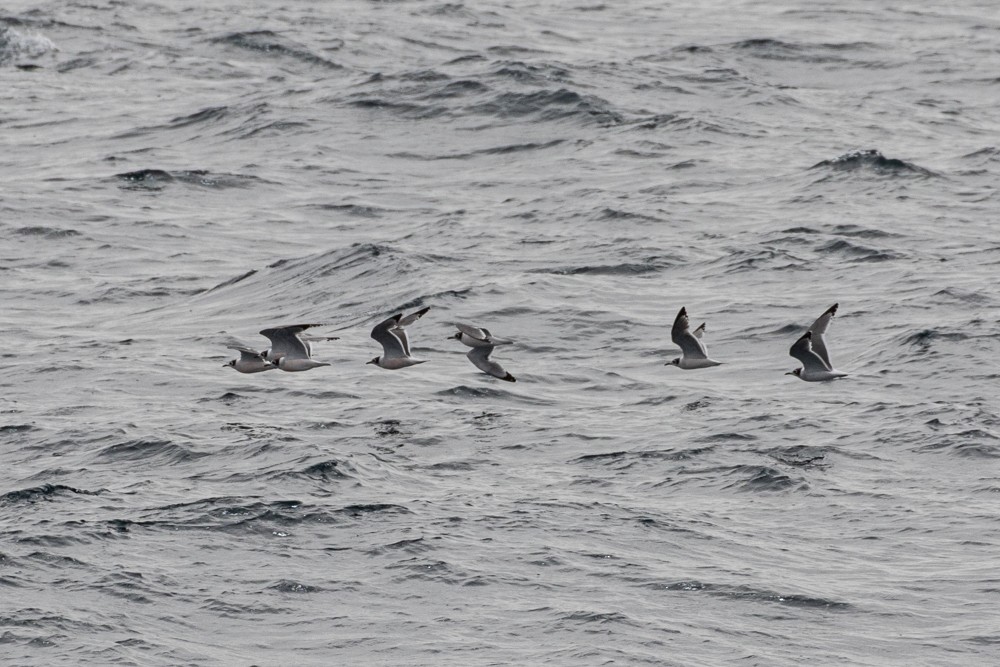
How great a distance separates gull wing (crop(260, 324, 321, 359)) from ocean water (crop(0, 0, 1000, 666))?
975 mm

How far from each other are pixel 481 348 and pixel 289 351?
8.03 feet

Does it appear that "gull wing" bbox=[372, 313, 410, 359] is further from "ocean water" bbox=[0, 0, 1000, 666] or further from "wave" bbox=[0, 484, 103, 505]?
"wave" bbox=[0, 484, 103, 505]

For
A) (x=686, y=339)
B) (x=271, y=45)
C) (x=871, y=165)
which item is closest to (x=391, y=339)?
(x=686, y=339)

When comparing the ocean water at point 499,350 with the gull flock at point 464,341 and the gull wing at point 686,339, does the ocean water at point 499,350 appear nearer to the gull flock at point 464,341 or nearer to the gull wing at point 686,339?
the gull flock at point 464,341

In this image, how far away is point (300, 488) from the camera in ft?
68.0

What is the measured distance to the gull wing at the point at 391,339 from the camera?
22.4 metres

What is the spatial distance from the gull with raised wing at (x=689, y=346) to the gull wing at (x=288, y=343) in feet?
14.6

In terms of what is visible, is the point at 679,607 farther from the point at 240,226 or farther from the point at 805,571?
the point at 240,226

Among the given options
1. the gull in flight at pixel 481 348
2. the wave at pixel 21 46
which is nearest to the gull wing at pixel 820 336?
the gull in flight at pixel 481 348

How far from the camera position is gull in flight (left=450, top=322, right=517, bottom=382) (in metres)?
22.8

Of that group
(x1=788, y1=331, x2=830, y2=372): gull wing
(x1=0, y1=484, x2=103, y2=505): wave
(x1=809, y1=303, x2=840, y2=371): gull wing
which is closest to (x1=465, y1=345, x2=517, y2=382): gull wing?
(x1=788, y1=331, x2=830, y2=372): gull wing

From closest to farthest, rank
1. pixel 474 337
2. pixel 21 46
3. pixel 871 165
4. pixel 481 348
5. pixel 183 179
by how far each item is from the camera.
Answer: pixel 474 337
pixel 481 348
pixel 871 165
pixel 183 179
pixel 21 46

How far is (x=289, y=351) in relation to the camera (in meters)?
22.5

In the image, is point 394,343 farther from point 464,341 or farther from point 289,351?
point 289,351
